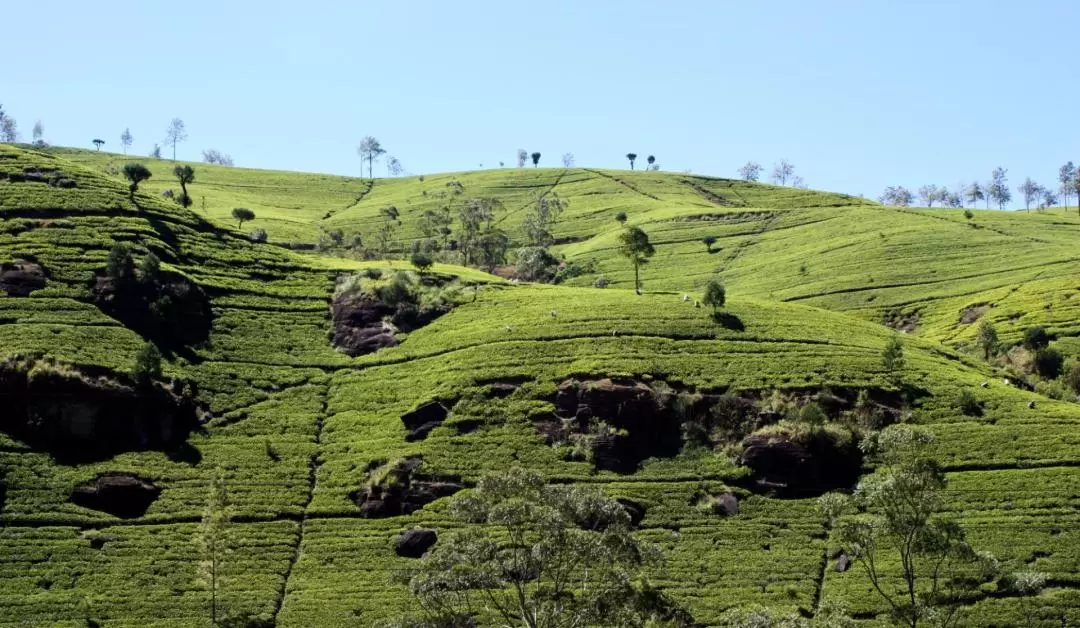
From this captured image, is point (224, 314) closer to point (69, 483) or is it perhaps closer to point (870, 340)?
point (69, 483)

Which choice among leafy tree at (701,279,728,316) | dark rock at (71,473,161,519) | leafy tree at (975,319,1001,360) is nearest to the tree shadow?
leafy tree at (701,279,728,316)

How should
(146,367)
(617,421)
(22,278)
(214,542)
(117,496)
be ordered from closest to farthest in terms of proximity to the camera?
(214,542) → (117,496) → (617,421) → (146,367) → (22,278)

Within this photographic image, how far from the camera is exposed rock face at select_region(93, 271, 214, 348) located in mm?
114812

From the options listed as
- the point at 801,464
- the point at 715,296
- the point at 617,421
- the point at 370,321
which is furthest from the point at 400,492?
the point at 715,296

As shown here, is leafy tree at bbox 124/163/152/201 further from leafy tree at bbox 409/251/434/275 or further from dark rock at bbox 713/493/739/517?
dark rock at bbox 713/493/739/517

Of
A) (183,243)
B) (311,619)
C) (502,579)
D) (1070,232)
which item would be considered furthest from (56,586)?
(1070,232)

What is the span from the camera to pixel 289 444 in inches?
3944

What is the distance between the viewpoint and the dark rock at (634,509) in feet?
286

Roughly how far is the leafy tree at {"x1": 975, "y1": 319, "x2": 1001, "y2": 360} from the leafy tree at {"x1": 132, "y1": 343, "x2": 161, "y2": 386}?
284ft

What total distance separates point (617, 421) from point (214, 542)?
114ft

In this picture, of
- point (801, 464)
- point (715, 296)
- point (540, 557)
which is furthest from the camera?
point (715, 296)

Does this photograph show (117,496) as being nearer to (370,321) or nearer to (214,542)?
(214,542)

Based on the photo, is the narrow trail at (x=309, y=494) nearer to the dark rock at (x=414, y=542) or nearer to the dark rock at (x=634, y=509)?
the dark rock at (x=414, y=542)

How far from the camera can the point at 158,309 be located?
382 ft
